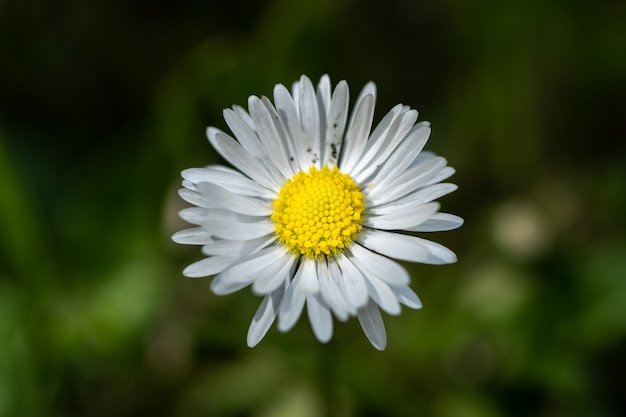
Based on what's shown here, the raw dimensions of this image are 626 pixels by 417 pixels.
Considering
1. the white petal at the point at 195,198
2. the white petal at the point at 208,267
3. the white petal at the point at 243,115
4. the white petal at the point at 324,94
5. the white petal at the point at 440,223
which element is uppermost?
the white petal at the point at 324,94

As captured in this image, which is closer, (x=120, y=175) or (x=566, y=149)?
(x=120, y=175)

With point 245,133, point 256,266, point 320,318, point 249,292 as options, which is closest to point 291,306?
point 320,318

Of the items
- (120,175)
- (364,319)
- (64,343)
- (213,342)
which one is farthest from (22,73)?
(364,319)

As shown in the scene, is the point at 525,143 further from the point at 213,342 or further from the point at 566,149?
the point at 213,342

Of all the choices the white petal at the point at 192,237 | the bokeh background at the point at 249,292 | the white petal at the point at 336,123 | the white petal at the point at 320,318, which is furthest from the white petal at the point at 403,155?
the bokeh background at the point at 249,292

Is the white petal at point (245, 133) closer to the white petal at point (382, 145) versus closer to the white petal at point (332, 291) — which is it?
the white petal at point (382, 145)
